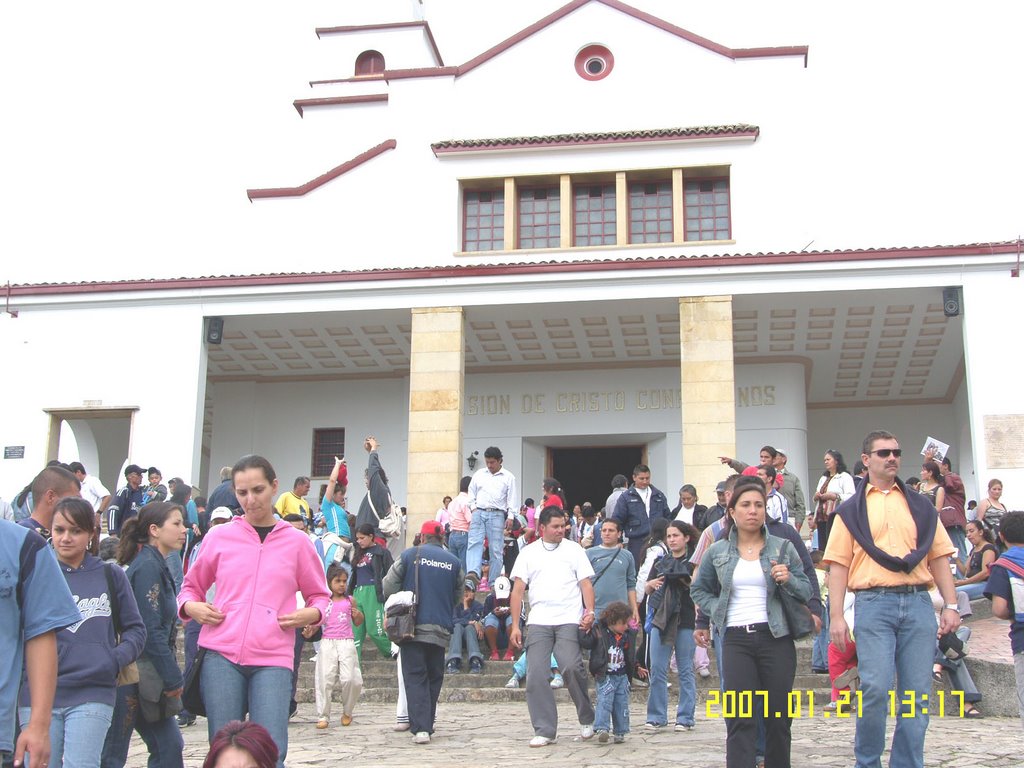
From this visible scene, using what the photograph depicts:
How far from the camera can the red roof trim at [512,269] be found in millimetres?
17359

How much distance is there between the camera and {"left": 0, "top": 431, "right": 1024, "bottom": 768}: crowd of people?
5.17m

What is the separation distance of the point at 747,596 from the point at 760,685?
0.51 meters

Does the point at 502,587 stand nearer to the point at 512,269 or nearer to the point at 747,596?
the point at 747,596

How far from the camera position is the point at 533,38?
22953 millimetres

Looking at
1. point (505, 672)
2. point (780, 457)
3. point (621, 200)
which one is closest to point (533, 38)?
point (621, 200)

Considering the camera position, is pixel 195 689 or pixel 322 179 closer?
pixel 195 689

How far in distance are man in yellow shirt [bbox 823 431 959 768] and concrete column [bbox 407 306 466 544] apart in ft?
37.2

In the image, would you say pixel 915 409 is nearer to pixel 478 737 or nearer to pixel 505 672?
pixel 505 672

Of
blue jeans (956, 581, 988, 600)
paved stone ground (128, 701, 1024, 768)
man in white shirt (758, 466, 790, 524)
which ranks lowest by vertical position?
paved stone ground (128, 701, 1024, 768)

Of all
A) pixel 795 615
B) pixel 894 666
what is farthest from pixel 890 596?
pixel 795 615

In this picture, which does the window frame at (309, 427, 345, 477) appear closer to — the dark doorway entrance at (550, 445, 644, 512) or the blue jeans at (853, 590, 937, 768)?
the dark doorway entrance at (550, 445, 644, 512)

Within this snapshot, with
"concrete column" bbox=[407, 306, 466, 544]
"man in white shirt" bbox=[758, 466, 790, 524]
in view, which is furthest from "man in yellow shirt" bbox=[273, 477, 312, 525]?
"man in white shirt" bbox=[758, 466, 790, 524]

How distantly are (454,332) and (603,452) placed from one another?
22.3 feet

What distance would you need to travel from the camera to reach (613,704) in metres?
8.84
